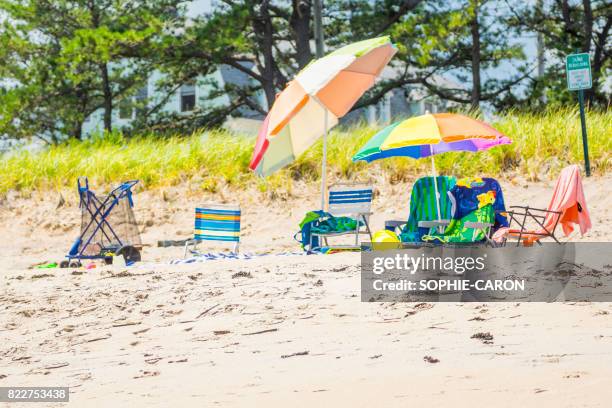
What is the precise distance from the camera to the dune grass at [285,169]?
46.4 ft

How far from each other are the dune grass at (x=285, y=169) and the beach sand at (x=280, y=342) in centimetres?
586

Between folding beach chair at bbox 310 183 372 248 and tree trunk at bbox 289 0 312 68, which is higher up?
tree trunk at bbox 289 0 312 68

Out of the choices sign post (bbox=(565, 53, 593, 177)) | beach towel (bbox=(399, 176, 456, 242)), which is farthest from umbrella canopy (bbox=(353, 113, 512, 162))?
sign post (bbox=(565, 53, 593, 177))

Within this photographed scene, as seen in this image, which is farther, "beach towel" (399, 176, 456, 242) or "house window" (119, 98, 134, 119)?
"house window" (119, 98, 134, 119)

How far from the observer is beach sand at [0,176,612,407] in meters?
4.52

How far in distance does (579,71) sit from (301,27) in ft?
33.1

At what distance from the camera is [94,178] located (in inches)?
617

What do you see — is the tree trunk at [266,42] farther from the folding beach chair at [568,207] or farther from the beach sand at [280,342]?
the folding beach chair at [568,207]

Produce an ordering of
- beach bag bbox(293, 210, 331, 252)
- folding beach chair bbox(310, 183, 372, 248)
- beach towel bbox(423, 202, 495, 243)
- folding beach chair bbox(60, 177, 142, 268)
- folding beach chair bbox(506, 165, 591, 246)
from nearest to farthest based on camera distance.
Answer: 1. folding beach chair bbox(506, 165, 591, 246)
2. beach towel bbox(423, 202, 495, 243)
3. beach bag bbox(293, 210, 331, 252)
4. folding beach chair bbox(60, 177, 142, 268)
5. folding beach chair bbox(310, 183, 372, 248)

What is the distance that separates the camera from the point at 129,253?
10805 millimetres

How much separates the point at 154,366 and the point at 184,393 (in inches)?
28.5

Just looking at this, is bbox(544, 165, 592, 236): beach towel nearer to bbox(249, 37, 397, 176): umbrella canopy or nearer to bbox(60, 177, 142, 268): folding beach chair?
bbox(249, 37, 397, 176): umbrella canopy

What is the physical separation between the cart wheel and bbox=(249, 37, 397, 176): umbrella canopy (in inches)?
78.5

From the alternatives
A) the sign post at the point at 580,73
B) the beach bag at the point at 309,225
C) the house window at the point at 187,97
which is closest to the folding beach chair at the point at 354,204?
the beach bag at the point at 309,225
